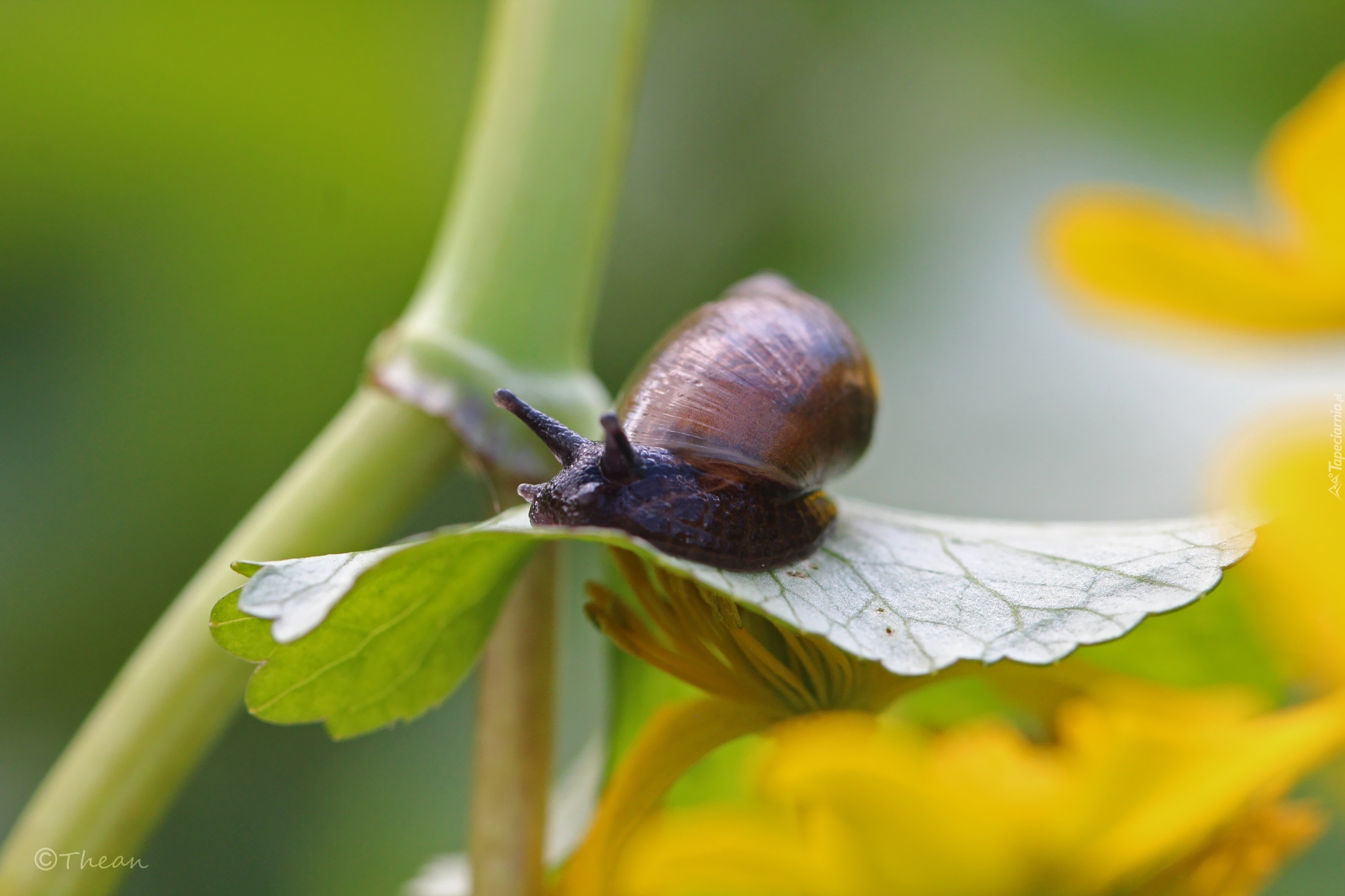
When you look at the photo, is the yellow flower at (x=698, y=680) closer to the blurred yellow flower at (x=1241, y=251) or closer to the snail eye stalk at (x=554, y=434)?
the snail eye stalk at (x=554, y=434)

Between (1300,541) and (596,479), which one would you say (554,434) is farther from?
(1300,541)

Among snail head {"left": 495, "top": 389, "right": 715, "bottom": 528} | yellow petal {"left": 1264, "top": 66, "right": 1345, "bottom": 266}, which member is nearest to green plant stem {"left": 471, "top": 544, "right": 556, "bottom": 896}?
snail head {"left": 495, "top": 389, "right": 715, "bottom": 528}

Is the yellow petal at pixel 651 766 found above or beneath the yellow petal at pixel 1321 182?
beneath

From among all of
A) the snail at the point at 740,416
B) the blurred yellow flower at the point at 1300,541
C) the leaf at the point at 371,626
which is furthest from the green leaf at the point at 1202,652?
the leaf at the point at 371,626

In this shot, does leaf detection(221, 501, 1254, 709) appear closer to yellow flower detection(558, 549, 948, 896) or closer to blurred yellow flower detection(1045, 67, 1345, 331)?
yellow flower detection(558, 549, 948, 896)

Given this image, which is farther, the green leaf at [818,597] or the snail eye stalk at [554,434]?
the snail eye stalk at [554,434]

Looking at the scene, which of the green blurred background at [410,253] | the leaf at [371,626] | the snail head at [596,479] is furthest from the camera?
the green blurred background at [410,253]

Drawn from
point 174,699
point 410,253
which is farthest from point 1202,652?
point 410,253

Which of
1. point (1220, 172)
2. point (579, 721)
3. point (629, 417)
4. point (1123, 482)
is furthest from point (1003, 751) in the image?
point (1220, 172)
